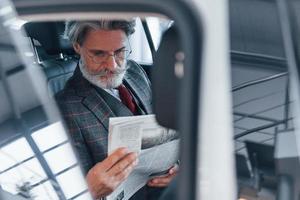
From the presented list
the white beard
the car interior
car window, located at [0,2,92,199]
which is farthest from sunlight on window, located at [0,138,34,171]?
the white beard

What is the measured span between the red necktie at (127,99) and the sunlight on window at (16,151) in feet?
2.94

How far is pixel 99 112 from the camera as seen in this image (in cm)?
236

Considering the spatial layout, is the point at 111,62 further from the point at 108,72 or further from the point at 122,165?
the point at 122,165

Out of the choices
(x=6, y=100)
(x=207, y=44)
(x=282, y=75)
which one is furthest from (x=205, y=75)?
(x=6, y=100)

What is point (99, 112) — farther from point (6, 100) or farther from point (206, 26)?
point (206, 26)

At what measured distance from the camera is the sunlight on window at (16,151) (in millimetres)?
1651

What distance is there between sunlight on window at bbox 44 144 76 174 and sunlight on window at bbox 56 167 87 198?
27 mm

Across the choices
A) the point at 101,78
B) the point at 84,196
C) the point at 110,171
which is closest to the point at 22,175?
the point at 84,196

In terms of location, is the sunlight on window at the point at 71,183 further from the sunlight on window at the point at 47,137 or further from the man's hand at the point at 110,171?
the man's hand at the point at 110,171

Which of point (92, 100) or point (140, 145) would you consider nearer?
point (140, 145)

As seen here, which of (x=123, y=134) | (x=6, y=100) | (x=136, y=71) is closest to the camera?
(x=6, y=100)

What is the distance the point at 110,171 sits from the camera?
7.18 ft

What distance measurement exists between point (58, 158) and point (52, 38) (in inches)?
49.7

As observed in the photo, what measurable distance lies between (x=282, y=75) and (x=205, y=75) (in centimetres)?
21
